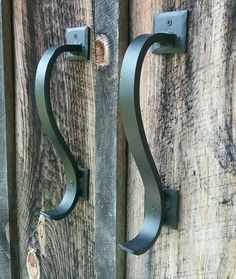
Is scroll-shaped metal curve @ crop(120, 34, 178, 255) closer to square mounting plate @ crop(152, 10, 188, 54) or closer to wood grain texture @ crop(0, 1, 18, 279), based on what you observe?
square mounting plate @ crop(152, 10, 188, 54)

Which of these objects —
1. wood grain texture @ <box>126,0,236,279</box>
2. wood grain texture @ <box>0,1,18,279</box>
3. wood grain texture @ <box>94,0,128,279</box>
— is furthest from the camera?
wood grain texture @ <box>0,1,18,279</box>

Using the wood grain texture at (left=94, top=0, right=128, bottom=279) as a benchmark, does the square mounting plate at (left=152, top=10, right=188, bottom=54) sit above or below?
above

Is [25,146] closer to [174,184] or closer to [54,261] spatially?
[54,261]

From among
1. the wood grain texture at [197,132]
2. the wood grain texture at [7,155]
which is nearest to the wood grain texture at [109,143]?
the wood grain texture at [197,132]

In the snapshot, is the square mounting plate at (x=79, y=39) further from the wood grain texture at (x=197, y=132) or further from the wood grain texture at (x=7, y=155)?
the wood grain texture at (x=7, y=155)

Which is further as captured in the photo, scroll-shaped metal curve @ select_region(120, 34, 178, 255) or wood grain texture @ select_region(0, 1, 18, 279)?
wood grain texture @ select_region(0, 1, 18, 279)

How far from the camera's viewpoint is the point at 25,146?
86 cm

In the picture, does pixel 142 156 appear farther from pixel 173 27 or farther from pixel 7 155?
pixel 7 155

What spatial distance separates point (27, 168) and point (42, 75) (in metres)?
0.25

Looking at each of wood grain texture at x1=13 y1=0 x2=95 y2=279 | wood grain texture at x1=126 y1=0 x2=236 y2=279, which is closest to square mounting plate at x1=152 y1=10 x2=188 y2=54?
wood grain texture at x1=126 y1=0 x2=236 y2=279

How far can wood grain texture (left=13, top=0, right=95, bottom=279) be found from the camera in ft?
2.32

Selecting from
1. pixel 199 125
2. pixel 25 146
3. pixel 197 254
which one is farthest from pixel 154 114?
pixel 25 146

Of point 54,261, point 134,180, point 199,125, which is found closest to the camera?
point 199,125

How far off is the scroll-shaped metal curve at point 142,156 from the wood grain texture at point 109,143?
0.08 meters
